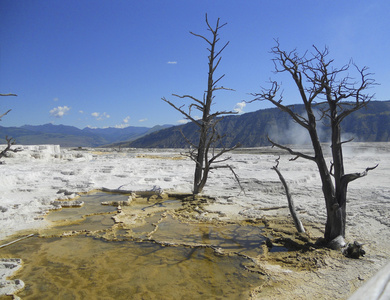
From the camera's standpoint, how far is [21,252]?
163 inches

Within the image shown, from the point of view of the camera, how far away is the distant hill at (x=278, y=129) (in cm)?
8238

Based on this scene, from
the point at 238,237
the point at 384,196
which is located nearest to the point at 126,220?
the point at 238,237

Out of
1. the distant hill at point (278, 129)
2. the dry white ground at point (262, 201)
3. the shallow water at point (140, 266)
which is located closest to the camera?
the shallow water at point (140, 266)

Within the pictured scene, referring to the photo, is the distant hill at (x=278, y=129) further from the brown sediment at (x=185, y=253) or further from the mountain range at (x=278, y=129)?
the brown sediment at (x=185, y=253)

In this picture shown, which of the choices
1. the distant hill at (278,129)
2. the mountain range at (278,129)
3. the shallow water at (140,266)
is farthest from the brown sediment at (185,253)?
the distant hill at (278,129)

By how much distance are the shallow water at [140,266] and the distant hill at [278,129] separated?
214 ft

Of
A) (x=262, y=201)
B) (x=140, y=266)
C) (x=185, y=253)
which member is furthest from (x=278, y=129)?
(x=140, y=266)

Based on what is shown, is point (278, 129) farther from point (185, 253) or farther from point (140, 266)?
point (140, 266)

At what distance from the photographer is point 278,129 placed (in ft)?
323

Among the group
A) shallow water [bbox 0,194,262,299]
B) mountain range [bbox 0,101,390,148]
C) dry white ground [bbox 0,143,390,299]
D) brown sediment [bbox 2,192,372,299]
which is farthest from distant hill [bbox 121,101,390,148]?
shallow water [bbox 0,194,262,299]

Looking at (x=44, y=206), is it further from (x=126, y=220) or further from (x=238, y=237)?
(x=238, y=237)

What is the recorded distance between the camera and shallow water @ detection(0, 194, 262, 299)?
3105mm

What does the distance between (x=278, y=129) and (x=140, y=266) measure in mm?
100055

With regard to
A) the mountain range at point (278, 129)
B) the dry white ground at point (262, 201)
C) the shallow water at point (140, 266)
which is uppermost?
the mountain range at point (278, 129)
